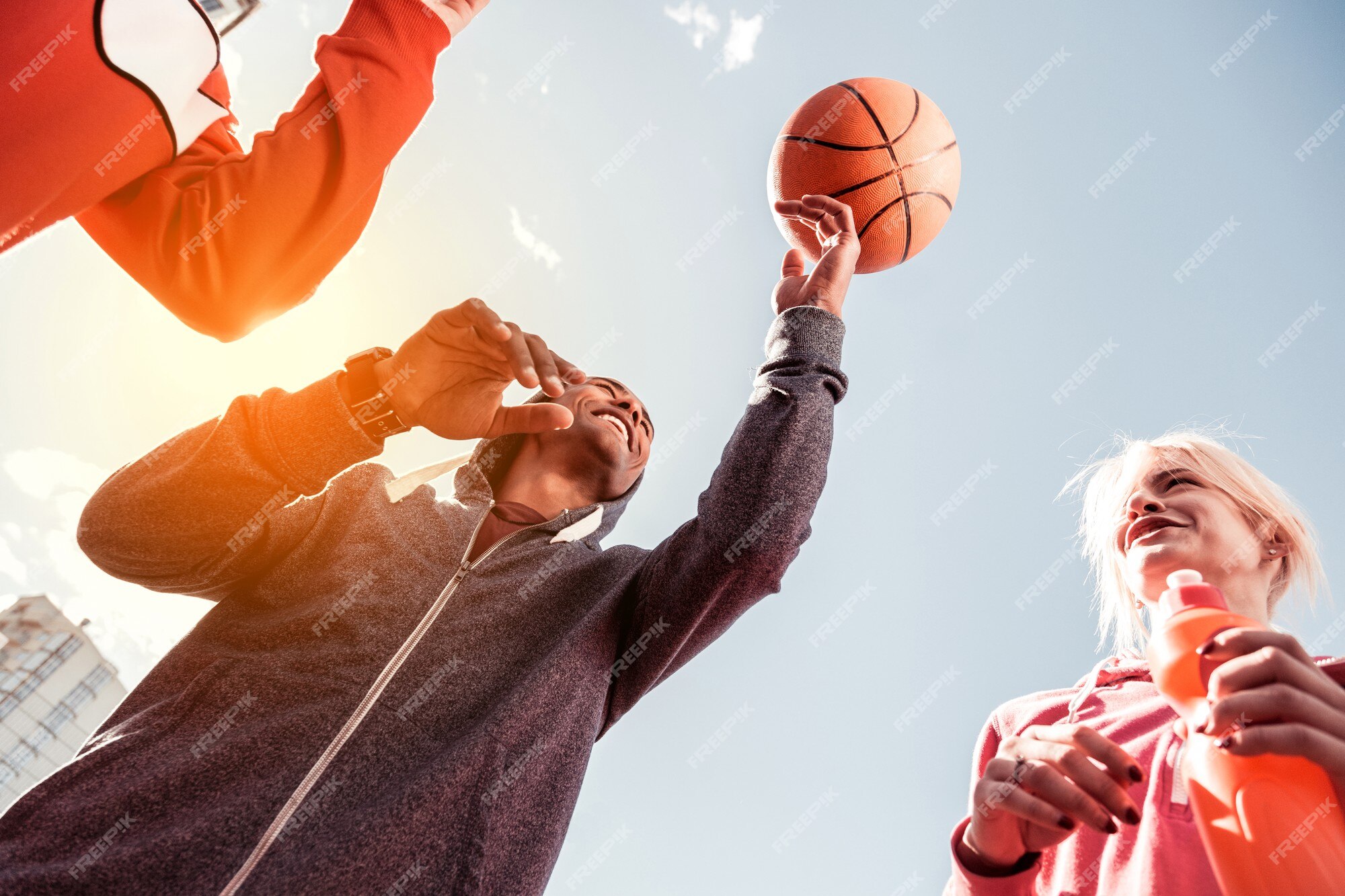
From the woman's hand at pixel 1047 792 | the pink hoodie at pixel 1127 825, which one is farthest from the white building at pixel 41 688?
the woman's hand at pixel 1047 792

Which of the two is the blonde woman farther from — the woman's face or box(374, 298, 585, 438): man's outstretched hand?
box(374, 298, 585, 438): man's outstretched hand

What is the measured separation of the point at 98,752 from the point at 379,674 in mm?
663

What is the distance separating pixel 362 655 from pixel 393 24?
1.86m

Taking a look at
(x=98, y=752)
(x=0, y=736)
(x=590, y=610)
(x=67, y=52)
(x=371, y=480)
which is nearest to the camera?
(x=67, y=52)

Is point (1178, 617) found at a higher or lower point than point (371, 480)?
lower

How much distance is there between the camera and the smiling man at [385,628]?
5.28 feet

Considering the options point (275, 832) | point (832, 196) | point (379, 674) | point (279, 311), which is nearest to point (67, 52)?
point (279, 311)

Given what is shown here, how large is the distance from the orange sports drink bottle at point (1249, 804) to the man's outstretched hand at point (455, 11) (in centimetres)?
258

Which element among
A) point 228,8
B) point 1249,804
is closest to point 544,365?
point 1249,804

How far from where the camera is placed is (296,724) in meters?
1.81

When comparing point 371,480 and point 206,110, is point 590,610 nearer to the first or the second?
point 371,480

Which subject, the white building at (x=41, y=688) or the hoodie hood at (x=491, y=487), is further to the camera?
the white building at (x=41, y=688)

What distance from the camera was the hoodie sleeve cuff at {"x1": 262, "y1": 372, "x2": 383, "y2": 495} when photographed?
2.16m

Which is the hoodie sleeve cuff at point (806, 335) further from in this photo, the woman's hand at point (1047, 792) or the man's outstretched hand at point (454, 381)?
the woman's hand at point (1047, 792)
